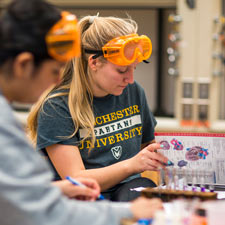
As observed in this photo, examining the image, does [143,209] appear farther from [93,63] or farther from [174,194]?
[93,63]

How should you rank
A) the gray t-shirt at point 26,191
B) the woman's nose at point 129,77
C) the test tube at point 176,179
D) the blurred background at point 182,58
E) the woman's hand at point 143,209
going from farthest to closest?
1. the blurred background at point 182,58
2. the woman's nose at point 129,77
3. the test tube at point 176,179
4. the woman's hand at point 143,209
5. the gray t-shirt at point 26,191

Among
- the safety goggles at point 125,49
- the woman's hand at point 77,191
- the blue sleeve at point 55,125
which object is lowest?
the woman's hand at point 77,191

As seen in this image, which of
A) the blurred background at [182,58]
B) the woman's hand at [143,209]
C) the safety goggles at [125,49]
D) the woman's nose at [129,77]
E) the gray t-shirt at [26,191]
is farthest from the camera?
the blurred background at [182,58]

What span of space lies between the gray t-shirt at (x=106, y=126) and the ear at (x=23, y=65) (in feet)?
2.09

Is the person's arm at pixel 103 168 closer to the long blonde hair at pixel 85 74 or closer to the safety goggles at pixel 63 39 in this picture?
the long blonde hair at pixel 85 74

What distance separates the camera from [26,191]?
867 mm

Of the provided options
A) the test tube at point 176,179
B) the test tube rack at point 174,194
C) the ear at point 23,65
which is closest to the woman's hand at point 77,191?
the test tube rack at point 174,194

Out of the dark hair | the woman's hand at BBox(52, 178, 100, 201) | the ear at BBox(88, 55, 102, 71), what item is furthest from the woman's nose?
the dark hair

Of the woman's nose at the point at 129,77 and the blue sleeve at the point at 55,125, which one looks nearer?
the blue sleeve at the point at 55,125

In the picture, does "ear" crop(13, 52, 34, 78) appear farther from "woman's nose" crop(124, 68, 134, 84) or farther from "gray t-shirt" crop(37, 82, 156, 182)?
"woman's nose" crop(124, 68, 134, 84)

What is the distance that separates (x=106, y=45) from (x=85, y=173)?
53 cm

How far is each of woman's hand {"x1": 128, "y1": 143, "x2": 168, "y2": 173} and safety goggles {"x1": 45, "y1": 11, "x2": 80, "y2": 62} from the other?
666mm

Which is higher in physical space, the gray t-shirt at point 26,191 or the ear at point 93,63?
the ear at point 93,63

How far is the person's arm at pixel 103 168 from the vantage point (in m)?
1.56
